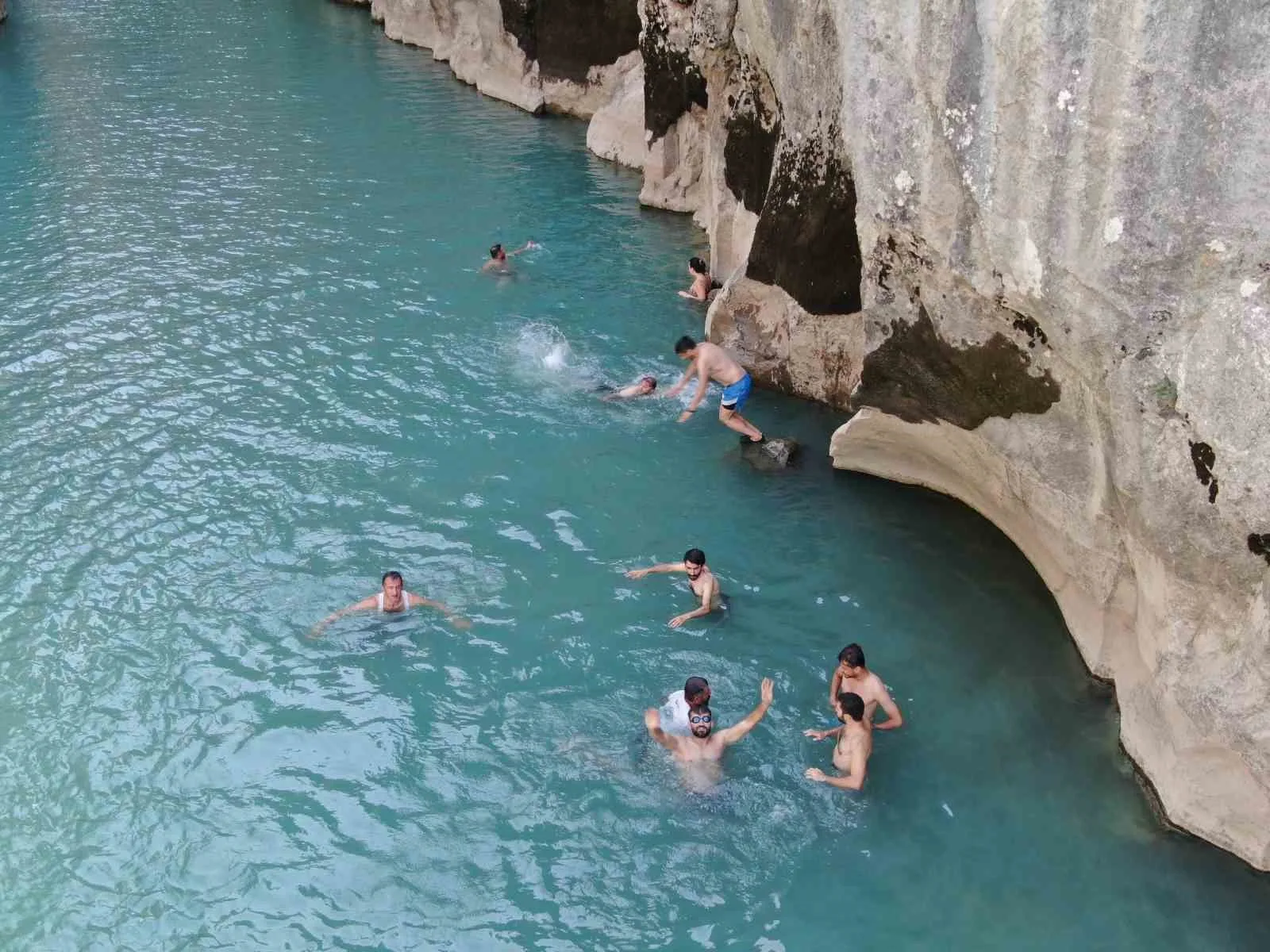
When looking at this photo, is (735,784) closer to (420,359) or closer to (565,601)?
(565,601)

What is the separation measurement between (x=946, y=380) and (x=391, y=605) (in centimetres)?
603

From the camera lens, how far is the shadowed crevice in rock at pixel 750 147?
1670 centimetres

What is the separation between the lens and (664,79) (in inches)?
837

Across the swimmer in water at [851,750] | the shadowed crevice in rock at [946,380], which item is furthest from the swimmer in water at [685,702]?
the shadowed crevice in rock at [946,380]

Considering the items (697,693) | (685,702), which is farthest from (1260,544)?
(685,702)

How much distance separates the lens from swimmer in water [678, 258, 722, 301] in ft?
58.4

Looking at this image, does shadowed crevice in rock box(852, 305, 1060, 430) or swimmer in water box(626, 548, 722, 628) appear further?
swimmer in water box(626, 548, 722, 628)

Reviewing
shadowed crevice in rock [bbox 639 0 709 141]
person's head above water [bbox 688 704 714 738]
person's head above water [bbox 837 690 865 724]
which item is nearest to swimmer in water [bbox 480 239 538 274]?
shadowed crevice in rock [bbox 639 0 709 141]

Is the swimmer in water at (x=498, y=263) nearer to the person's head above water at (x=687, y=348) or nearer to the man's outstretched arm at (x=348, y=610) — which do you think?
the person's head above water at (x=687, y=348)

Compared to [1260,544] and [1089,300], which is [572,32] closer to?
[1089,300]

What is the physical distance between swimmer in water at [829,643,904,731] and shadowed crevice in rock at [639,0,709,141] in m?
14.0

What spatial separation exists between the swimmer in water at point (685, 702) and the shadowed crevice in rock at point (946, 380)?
3.94 meters

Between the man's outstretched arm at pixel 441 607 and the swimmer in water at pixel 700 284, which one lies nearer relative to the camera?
the man's outstretched arm at pixel 441 607

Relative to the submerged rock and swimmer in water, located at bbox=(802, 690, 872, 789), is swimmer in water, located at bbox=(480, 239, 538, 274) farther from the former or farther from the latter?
swimmer in water, located at bbox=(802, 690, 872, 789)
